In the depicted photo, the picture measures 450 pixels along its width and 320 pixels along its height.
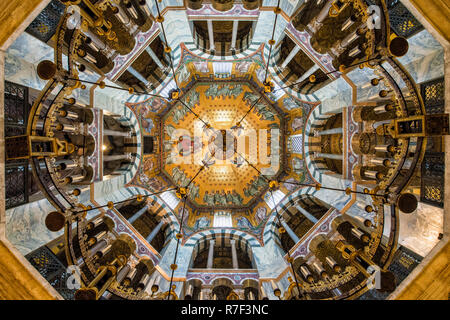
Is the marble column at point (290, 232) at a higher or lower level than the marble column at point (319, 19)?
lower

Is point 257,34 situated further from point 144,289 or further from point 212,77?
point 144,289

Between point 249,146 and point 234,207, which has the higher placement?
point 249,146

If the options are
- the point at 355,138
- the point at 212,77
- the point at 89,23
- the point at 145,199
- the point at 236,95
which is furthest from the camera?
the point at 236,95

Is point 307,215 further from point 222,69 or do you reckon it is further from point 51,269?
point 51,269

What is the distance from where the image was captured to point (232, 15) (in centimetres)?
829

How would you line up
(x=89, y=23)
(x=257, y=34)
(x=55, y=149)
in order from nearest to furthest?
(x=55, y=149), (x=89, y=23), (x=257, y=34)

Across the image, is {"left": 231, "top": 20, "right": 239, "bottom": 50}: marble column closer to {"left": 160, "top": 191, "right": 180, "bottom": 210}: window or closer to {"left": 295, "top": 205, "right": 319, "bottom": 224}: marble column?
{"left": 160, "top": 191, "right": 180, "bottom": 210}: window

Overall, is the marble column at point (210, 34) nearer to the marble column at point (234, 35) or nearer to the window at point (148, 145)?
the marble column at point (234, 35)

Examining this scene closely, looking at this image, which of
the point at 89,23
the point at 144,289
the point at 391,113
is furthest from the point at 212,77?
the point at 144,289

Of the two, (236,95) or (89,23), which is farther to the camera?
(236,95)

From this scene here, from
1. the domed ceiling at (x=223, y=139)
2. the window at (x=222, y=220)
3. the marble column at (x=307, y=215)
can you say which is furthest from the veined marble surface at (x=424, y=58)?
the window at (x=222, y=220)

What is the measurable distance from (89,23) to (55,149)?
12.5 ft

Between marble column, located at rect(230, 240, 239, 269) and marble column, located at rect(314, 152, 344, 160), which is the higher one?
marble column, located at rect(314, 152, 344, 160)

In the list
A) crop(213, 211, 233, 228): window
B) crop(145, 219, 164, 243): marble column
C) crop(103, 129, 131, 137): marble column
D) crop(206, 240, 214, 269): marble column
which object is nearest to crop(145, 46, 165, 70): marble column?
crop(103, 129, 131, 137): marble column
